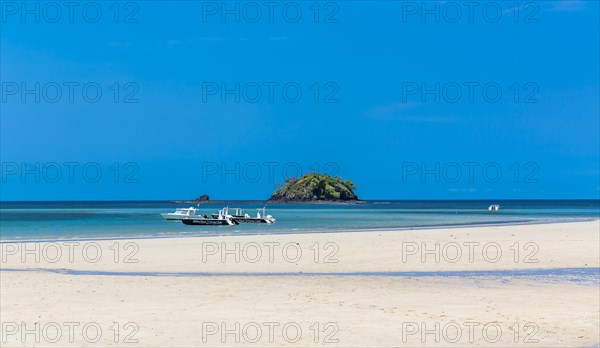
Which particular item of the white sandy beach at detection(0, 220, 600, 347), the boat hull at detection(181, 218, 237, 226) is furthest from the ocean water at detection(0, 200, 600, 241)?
the white sandy beach at detection(0, 220, 600, 347)

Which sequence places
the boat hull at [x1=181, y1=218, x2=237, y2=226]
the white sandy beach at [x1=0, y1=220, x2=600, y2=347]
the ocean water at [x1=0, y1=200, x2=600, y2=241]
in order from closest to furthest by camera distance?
the white sandy beach at [x1=0, y1=220, x2=600, y2=347], the ocean water at [x1=0, y1=200, x2=600, y2=241], the boat hull at [x1=181, y1=218, x2=237, y2=226]

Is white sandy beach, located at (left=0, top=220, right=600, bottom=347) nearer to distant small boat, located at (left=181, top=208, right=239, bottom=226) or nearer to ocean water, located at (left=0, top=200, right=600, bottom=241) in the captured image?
ocean water, located at (left=0, top=200, right=600, bottom=241)

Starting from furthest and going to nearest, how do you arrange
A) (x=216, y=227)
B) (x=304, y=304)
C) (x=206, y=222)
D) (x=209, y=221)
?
(x=209, y=221)
(x=206, y=222)
(x=216, y=227)
(x=304, y=304)

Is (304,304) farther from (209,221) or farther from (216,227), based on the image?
(209,221)

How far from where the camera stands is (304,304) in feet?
50.8

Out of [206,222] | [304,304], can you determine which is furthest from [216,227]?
[304,304]

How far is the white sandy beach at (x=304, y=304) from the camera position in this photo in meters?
12.3

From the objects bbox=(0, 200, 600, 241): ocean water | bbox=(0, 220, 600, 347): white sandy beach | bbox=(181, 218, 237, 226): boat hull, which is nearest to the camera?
bbox=(0, 220, 600, 347): white sandy beach

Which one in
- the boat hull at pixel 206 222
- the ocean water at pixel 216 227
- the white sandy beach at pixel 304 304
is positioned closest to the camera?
the white sandy beach at pixel 304 304

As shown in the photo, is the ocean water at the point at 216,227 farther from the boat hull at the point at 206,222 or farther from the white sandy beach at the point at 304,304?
the white sandy beach at the point at 304,304

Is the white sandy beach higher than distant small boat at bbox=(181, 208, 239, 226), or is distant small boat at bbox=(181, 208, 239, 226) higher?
distant small boat at bbox=(181, 208, 239, 226)

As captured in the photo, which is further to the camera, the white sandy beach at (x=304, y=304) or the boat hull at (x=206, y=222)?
the boat hull at (x=206, y=222)

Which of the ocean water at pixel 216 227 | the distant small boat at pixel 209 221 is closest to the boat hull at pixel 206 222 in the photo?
the distant small boat at pixel 209 221

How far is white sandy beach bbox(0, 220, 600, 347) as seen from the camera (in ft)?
40.3
